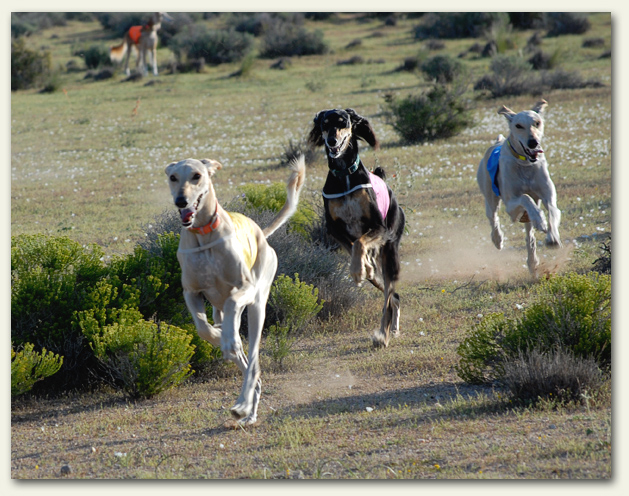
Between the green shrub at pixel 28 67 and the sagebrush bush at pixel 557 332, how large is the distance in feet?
99.2

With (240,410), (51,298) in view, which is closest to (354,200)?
(240,410)

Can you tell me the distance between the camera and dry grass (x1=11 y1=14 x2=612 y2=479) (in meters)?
4.99

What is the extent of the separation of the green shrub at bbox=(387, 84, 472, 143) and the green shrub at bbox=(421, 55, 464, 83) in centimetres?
721

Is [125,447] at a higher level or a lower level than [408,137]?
higher

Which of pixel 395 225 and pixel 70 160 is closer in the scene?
pixel 395 225

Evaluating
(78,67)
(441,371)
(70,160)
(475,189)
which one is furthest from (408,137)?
(78,67)

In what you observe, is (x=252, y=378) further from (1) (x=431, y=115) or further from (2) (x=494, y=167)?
(1) (x=431, y=115)

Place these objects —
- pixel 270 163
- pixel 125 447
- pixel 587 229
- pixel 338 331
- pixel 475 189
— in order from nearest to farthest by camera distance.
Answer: pixel 125 447 → pixel 338 331 → pixel 587 229 → pixel 475 189 → pixel 270 163

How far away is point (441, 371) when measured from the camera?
→ 685 centimetres

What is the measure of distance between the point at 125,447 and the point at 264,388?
154cm

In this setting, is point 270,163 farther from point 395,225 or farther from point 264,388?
point 264,388

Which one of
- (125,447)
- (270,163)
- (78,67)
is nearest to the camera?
(125,447)

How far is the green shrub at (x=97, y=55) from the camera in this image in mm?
37031

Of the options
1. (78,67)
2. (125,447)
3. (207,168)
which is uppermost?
(207,168)
